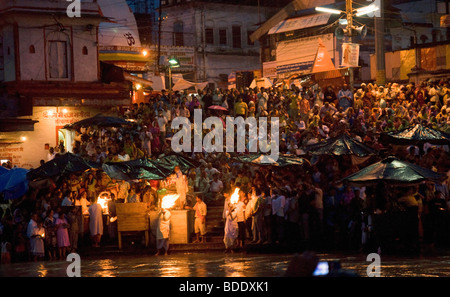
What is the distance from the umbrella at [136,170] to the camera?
834 inches

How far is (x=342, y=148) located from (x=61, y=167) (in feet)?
28.9

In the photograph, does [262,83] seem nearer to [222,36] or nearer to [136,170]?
[222,36]

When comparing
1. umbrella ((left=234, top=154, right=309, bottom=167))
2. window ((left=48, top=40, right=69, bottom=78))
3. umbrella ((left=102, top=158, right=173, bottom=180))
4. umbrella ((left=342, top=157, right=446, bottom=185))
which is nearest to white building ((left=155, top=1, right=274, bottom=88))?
window ((left=48, top=40, right=69, bottom=78))

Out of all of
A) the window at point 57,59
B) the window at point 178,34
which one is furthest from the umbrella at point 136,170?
the window at point 178,34

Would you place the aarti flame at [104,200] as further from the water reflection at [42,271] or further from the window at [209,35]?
the window at [209,35]

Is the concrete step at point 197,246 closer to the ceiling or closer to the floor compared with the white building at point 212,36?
closer to the floor

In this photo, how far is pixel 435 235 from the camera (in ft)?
62.4

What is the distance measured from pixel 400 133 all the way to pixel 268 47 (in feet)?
95.5

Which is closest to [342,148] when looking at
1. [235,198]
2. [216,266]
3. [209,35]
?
[235,198]

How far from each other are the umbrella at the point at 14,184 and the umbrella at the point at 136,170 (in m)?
2.63

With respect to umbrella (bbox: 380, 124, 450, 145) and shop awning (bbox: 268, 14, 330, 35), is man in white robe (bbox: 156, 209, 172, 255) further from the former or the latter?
shop awning (bbox: 268, 14, 330, 35)

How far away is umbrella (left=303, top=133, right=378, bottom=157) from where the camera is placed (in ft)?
71.1

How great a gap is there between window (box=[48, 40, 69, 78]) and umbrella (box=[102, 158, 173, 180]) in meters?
12.0
